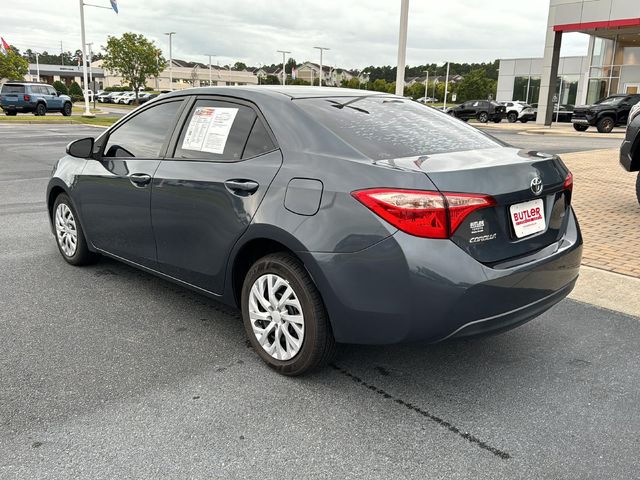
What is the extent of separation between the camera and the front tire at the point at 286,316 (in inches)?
118

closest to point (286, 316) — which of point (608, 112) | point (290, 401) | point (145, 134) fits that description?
point (290, 401)

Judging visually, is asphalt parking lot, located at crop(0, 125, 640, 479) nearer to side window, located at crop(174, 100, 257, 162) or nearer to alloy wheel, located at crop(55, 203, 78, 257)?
alloy wheel, located at crop(55, 203, 78, 257)

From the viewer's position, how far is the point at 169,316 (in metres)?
4.08

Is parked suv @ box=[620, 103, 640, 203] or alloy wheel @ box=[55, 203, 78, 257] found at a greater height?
parked suv @ box=[620, 103, 640, 203]

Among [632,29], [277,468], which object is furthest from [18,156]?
[632,29]

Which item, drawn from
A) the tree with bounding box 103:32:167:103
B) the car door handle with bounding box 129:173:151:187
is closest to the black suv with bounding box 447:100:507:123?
the tree with bounding box 103:32:167:103

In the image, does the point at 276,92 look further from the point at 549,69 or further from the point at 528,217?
the point at 549,69

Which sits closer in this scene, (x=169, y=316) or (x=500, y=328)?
(x=500, y=328)

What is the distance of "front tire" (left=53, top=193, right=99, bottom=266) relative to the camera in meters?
4.94

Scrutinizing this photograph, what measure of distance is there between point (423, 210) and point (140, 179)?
2176 millimetres

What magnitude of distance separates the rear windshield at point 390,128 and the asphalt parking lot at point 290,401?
1.28m

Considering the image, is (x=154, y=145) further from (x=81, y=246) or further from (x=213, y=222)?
(x=81, y=246)

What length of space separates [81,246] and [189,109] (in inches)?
72.8

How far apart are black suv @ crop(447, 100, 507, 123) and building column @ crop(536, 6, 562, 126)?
367 centimetres
